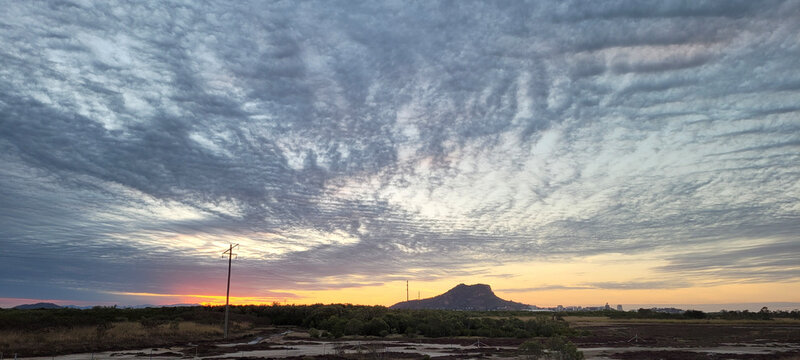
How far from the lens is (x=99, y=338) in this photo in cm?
4969

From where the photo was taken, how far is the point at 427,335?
70.5 m

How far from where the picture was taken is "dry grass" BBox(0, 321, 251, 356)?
4159cm

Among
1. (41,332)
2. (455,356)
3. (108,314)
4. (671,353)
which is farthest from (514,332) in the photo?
(108,314)

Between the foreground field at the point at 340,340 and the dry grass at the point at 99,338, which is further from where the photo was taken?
the dry grass at the point at 99,338

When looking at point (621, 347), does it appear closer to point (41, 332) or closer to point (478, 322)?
point (478, 322)

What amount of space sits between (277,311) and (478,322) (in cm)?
4428

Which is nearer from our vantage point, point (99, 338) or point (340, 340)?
point (99, 338)

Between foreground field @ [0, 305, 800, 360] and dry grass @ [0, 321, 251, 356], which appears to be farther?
dry grass @ [0, 321, 251, 356]

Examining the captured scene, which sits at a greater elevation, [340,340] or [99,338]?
[99,338]

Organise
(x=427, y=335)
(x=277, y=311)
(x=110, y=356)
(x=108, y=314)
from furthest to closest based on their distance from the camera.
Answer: (x=277, y=311)
(x=108, y=314)
(x=427, y=335)
(x=110, y=356)

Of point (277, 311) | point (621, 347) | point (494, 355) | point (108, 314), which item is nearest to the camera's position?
point (494, 355)

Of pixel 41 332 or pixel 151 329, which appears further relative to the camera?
pixel 151 329

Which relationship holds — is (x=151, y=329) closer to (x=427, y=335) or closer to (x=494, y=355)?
(x=427, y=335)

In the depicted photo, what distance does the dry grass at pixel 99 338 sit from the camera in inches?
1638
